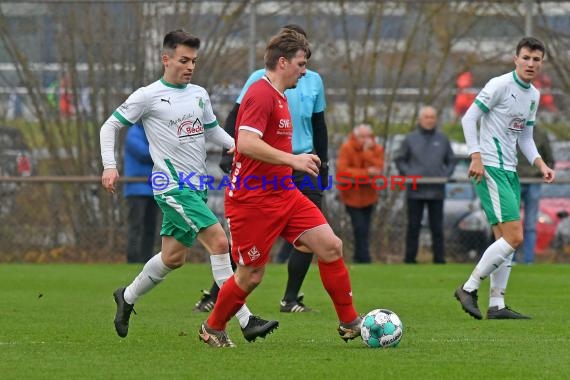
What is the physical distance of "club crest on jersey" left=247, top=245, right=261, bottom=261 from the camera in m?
7.18

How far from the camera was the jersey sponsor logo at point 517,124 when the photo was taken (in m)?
9.64

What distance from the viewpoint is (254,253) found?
7180 mm

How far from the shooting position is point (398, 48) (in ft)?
55.0

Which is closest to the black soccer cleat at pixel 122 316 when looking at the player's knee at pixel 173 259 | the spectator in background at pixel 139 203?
the player's knee at pixel 173 259

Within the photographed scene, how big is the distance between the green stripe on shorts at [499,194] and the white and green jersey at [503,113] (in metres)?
0.07

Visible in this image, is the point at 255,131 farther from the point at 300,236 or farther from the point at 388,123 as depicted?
the point at 388,123

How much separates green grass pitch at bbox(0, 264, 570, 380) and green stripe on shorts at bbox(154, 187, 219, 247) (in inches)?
26.7

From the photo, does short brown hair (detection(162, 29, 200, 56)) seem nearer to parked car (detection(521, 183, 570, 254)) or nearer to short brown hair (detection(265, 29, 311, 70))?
short brown hair (detection(265, 29, 311, 70))

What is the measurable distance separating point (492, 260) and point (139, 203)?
285 inches

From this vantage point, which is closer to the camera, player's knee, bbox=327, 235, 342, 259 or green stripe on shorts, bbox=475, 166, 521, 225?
player's knee, bbox=327, 235, 342, 259

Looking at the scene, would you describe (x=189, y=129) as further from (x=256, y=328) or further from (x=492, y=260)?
(x=492, y=260)

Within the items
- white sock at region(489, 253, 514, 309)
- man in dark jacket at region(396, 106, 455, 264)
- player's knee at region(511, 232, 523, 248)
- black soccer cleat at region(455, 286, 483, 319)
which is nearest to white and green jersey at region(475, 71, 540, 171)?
player's knee at region(511, 232, 523, 248)

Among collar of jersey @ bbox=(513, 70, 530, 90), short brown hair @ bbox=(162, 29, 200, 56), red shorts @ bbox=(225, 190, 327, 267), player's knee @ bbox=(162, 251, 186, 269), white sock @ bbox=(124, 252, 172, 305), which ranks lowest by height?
white sock @ bbox=(124, 252, 172, 305)

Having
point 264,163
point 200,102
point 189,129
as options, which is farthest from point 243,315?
point 200,102
